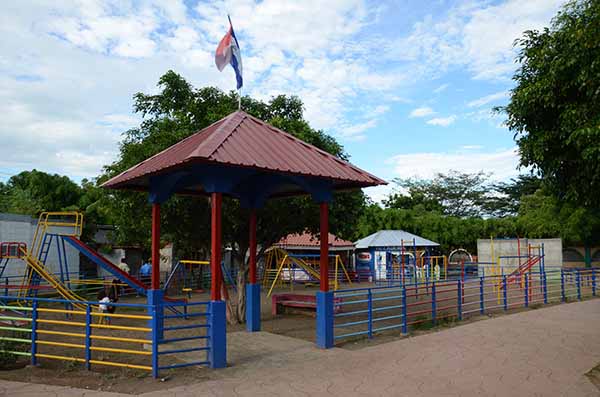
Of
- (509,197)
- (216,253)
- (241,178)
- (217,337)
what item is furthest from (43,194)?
(509,197)

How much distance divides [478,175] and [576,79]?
161 feet

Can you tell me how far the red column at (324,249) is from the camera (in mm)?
9922

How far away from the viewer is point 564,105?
7.13 meters

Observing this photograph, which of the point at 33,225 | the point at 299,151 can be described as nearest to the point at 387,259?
the point at 33,225

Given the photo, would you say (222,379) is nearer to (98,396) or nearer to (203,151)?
(98,396)

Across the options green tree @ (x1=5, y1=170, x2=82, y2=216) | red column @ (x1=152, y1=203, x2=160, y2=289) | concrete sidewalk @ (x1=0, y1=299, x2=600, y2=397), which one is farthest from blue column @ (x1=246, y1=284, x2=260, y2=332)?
green tree @ (x1=5, y1=170, x2=82, y2=216)

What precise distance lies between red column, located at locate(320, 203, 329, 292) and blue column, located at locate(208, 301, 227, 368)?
2.35 meters

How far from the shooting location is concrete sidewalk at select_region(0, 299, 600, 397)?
23.0 ft

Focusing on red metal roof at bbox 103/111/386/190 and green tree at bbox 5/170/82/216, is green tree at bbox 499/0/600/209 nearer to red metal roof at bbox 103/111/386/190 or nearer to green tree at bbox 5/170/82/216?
red metal roof at bbox 103/111/386/190

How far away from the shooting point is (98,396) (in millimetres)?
6637

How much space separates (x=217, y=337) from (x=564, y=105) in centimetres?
633

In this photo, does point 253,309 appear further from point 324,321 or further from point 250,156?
point 250,156

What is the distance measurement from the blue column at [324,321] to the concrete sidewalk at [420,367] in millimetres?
245

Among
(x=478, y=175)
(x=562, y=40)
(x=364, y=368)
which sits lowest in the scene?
(x=364, y=368)
